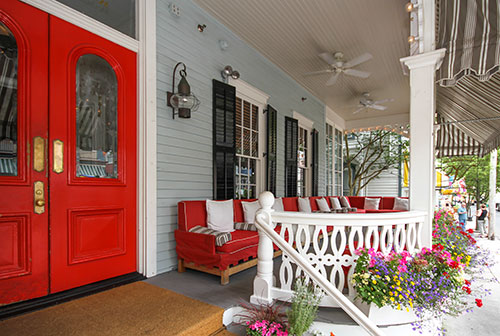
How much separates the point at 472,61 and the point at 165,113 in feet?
10.9

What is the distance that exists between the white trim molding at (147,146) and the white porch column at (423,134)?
276 centimetres

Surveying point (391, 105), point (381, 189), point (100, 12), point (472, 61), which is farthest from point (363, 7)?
point (381, 189)

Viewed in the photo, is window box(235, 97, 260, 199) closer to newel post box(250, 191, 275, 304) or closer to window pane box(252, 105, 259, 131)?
window pane box(252, 105, 259, 131)

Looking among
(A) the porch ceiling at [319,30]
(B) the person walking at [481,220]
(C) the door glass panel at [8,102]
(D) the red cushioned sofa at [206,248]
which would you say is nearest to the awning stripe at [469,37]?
(A) the porch ceiling at [319,30]

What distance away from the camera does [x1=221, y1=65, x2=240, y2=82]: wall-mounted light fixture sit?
4.24 m

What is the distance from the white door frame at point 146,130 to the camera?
10.0 ft

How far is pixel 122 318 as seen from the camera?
2084mm

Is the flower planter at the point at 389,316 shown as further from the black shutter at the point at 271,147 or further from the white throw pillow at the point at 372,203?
the white throw pillow at the point at 372,203

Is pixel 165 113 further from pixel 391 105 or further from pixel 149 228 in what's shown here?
pixel 391 105

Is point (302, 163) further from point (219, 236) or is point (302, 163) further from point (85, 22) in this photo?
point (85, 22)

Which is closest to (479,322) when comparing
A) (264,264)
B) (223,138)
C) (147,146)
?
(264,264)

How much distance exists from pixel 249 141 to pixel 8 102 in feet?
11.2

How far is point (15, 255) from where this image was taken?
2174mm

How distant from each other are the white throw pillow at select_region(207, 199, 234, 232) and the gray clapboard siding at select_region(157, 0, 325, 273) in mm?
393
